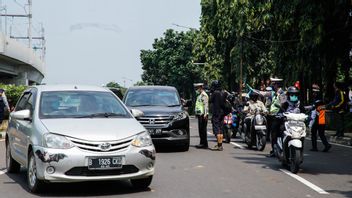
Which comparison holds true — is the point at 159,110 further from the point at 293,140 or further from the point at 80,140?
the point at 80,140

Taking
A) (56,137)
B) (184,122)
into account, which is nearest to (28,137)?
(56,137)

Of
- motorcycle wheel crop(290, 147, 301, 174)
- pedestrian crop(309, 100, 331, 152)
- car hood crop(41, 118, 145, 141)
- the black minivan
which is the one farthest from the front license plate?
pedestrian crop(309, 100, 331, 152)

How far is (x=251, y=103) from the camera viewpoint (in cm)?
1553

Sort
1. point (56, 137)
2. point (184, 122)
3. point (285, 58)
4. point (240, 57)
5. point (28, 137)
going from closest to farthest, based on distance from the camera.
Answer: point (56, 137), point (28, 137), point (184, 122), point (285, 58), point (240, 57)

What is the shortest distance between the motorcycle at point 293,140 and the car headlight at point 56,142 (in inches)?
179

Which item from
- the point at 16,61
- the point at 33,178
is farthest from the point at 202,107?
the point at 16,61

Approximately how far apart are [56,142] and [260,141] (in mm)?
8023

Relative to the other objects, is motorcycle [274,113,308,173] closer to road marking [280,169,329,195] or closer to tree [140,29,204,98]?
road marking [280,169,329,195]

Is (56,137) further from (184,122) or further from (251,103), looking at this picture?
(251,103)

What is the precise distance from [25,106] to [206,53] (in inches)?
1367

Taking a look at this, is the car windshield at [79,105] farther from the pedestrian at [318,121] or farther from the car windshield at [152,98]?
the pedestrian at [318,121]

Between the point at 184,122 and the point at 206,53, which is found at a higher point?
the point at 206,53

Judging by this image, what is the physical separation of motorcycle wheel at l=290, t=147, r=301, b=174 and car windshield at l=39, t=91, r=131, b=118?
329 cm

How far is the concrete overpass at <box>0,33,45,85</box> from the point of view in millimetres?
40284
